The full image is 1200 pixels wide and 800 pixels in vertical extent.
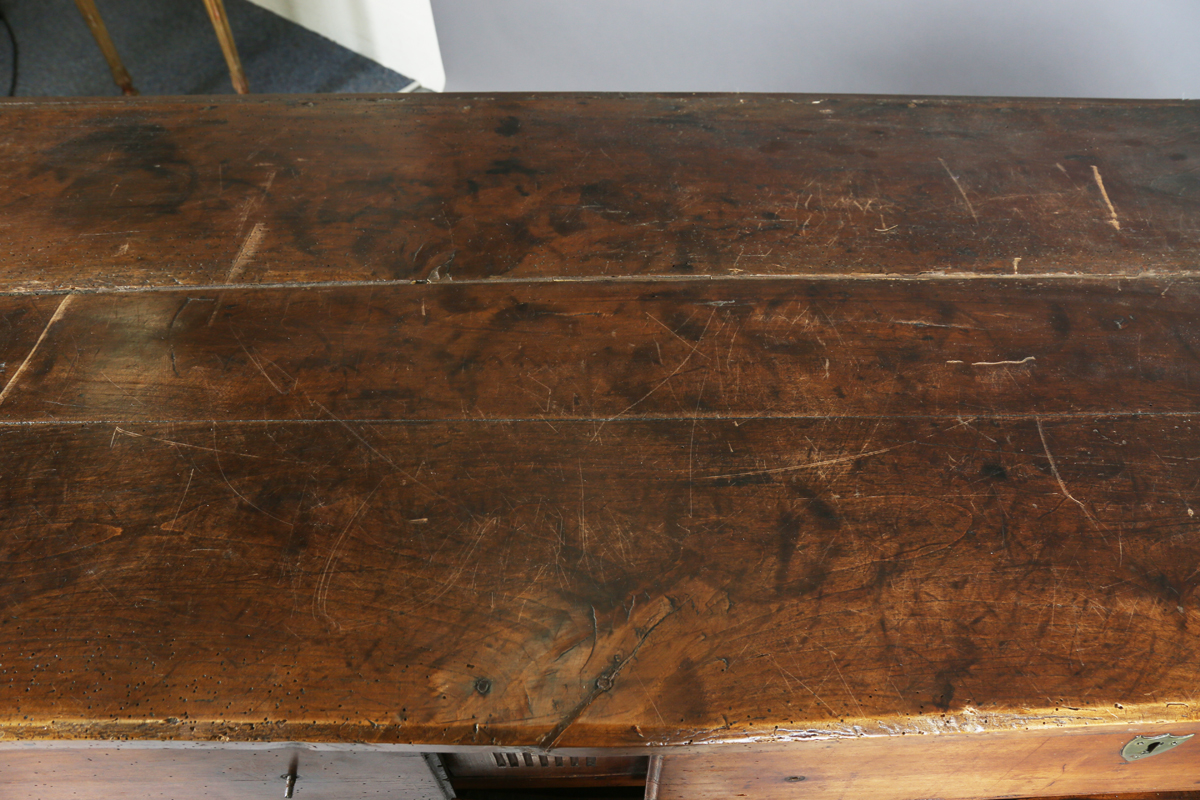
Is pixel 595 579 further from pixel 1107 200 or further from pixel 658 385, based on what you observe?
pixel 1107 200

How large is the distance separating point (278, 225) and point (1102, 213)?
0.95 m

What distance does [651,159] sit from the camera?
977 mm

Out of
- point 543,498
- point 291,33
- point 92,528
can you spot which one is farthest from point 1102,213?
point 291,33

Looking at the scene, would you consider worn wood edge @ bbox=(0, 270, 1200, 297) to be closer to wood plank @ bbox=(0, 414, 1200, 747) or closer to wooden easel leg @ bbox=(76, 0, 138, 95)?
wood plank @ bbox=(0, 414, 1200, 747)

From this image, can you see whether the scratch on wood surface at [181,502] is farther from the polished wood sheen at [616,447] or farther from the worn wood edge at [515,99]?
the worn wood edge at [515,99]

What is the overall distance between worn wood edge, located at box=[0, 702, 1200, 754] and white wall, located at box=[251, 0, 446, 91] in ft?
6.49

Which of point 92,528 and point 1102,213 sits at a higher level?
point 1102,213

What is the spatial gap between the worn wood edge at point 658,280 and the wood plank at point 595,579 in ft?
0.59

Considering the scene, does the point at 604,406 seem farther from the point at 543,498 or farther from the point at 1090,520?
the point at 1090,520

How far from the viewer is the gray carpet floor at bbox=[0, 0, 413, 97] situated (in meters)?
2.26

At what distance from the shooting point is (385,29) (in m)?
2.29

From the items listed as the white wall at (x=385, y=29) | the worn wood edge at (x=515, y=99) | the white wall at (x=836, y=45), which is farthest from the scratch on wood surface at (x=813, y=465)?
the white wall at (x=385, y=29)

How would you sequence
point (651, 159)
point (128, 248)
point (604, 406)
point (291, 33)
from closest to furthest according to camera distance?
point (604, 406) → point (128, 248) → point (651, 159) → point (291, 33)

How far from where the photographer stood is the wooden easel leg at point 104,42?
1892 mm
